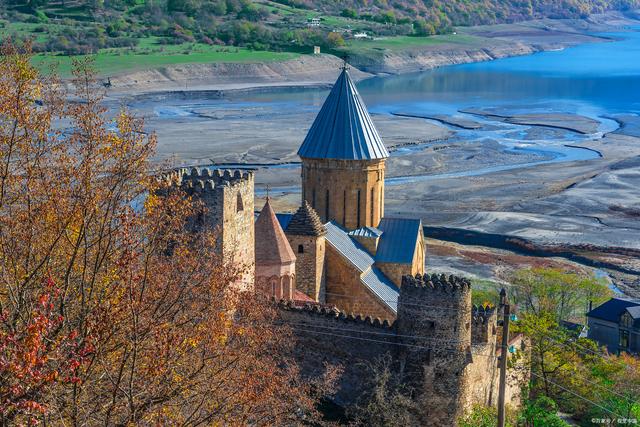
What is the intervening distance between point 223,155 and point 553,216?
2603 cm

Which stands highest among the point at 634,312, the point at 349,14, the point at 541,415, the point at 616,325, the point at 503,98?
the point at 349,14

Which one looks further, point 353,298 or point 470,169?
point 470,169

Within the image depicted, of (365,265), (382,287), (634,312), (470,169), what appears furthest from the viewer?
(470,169)

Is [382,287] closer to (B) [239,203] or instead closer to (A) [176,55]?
(B) [239,203]

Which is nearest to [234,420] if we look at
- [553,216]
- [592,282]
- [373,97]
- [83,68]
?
[83,68]

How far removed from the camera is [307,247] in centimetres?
2648

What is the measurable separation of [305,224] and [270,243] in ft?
6.67

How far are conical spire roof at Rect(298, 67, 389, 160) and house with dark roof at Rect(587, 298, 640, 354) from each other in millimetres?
9836

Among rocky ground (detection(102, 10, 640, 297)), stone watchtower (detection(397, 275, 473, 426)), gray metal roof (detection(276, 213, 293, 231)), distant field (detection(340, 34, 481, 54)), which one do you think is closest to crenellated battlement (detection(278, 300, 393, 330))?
stone watchtower (detection(397, 275, 473, 426))

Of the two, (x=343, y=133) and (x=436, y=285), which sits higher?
(x=343, y=133)

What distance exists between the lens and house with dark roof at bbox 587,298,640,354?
1259 inches

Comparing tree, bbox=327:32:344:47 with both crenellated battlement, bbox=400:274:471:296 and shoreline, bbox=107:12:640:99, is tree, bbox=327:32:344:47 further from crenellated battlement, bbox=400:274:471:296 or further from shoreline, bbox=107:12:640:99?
crenellated battlement, bbox=400:274:471:296

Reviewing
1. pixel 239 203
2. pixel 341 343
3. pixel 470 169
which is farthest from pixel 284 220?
pixel 470 169

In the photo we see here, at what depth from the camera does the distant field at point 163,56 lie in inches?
4500
